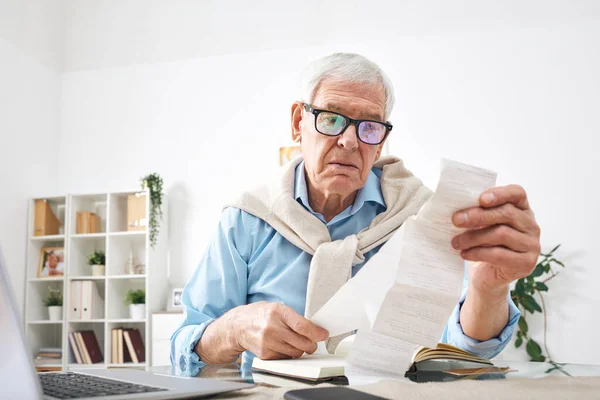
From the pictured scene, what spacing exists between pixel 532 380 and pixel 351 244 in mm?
734

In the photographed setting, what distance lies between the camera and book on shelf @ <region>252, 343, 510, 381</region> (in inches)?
35.5

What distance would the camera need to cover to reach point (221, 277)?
1.55 meters

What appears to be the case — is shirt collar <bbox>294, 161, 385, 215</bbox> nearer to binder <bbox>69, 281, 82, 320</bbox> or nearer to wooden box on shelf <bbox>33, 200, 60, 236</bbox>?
binder <bbox>69, 281, 82, 320</bbox>

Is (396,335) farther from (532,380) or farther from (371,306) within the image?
(532,380)

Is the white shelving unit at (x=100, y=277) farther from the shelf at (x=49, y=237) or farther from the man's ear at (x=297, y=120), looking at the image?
the man's ear at (x=297, y=120)

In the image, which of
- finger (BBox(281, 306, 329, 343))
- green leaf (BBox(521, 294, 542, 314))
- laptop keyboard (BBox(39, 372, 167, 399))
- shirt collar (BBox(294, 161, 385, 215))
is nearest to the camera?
laptop keyboard (BBox(39, 372, 167, 399))

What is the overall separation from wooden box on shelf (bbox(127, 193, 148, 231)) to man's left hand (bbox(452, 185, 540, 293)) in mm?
4217

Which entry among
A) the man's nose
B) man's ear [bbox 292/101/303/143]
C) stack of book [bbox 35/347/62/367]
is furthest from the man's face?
stack of book [bbox 35/347/62/367]

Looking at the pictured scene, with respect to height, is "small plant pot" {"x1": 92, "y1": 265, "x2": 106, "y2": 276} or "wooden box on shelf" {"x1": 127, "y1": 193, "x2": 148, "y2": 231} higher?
"wooden box on shelf" {"x1": 127, "y1": 193, "x2": 148, "y2": 231}

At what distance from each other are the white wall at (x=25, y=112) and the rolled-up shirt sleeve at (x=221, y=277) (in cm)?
378

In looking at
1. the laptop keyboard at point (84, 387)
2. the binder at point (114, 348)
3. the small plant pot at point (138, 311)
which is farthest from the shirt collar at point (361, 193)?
the binder at point (114, 348)

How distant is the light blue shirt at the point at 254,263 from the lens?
1537 mm

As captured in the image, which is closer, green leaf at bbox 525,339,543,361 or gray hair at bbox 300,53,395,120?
gray hair at bbox 300,53,395,120

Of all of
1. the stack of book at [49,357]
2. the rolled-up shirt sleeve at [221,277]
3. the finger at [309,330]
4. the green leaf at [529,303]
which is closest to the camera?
the finger at [309,330]
